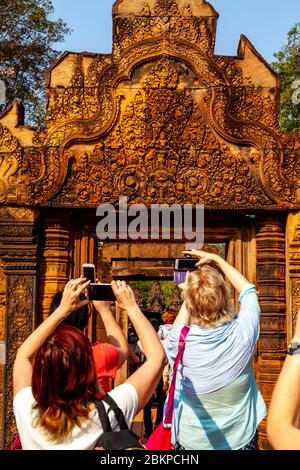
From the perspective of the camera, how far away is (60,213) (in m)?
8.00

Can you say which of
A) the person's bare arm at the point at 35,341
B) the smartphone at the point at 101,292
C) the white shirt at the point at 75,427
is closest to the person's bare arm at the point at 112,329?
the smartphone at the point at 101,292

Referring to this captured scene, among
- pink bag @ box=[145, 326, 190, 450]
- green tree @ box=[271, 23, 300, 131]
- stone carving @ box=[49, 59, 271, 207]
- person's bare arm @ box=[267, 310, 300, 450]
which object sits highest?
green tree @ box=[271, 23, 300, 131]

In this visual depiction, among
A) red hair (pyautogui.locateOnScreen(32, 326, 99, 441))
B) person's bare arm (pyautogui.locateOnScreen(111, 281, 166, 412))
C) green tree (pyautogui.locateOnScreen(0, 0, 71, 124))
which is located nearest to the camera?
red hair (pyautogui.locateOnScreen(32, 326, 99, 441))

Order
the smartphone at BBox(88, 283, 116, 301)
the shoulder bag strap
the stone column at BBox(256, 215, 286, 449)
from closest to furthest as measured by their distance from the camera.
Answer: the shoulder bag strap
the smartphone at BBox(88, 283, 116, 301)
the stone column at BBox(256, 215, 286, 449)

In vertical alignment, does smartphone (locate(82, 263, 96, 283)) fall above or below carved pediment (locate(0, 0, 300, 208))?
below

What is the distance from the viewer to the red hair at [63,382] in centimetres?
269

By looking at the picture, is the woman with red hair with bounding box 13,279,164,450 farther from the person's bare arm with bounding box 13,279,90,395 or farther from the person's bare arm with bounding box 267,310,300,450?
the person's bare arm with bounding box 267,310,300,450

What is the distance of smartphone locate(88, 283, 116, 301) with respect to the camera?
4008 mm

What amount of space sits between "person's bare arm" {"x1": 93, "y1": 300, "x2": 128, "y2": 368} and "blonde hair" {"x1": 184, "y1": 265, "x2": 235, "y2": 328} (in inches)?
20.0

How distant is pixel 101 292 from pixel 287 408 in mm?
2050

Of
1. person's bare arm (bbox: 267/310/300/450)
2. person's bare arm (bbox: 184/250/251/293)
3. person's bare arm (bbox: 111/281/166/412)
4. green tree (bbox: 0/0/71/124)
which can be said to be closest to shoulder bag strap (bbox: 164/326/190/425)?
person's bare arm (bbox: 184/250/251/293)

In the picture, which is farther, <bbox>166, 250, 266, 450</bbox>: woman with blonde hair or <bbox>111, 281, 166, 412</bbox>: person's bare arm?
<bbox>166, 250, 266, 450</bbox>: woman with blonde hair

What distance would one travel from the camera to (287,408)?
2.14 m

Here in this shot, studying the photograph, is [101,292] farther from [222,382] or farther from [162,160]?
[162,160]
